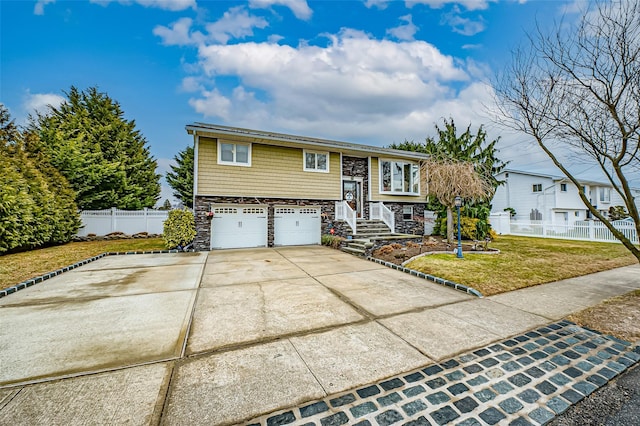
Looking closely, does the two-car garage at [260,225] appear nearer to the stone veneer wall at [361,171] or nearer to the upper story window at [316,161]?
the upper story window at [316,161]

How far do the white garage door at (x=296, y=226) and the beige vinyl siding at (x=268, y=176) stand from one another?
28.2 inches

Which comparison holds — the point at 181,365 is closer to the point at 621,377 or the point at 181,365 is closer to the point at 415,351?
the point at 415,351

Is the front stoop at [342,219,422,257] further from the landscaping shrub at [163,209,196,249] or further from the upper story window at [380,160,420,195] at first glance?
the landscaping shrub at [163,209,196,249]

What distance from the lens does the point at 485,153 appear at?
1445 cm

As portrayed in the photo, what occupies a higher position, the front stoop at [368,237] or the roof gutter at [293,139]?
the roof gutter at [293,139]

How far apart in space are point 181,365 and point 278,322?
4.19 ft

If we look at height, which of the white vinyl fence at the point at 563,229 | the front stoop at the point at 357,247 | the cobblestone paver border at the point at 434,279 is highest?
the white vinyl fence at the point at 563,229

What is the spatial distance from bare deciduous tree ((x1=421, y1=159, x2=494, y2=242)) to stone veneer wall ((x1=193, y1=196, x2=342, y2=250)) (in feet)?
13.6

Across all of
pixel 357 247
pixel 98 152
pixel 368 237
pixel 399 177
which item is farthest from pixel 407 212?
pixel 98 152

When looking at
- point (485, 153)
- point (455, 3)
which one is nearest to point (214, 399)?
point (455, 3)

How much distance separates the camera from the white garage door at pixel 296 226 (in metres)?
11.6

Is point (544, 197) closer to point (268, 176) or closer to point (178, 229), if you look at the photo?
point (268, 176)

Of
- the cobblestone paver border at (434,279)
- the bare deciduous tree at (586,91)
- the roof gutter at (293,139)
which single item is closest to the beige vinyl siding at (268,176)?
the roof gutter at (293,139)

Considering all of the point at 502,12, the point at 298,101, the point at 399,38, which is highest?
the point at 399,38
